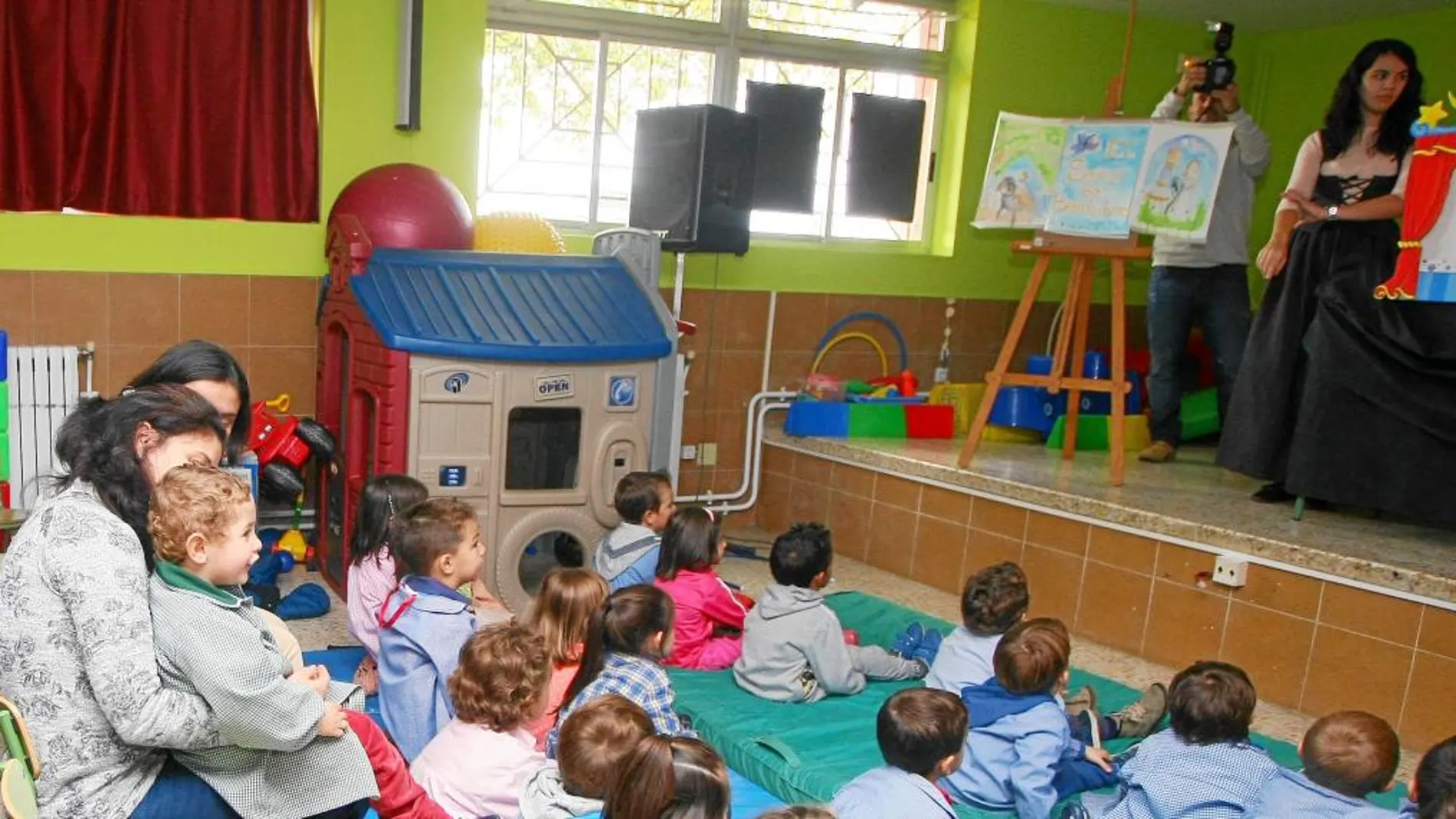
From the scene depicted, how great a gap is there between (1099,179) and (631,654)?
126 inches

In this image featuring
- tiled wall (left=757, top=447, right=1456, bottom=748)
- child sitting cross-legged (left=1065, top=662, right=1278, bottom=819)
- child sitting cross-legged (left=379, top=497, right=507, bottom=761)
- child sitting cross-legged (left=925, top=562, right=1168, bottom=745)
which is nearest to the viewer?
child sitting cross-legged (left=1065, top=662, right=1278, bottom=819)

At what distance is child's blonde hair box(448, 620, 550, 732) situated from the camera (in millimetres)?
2418

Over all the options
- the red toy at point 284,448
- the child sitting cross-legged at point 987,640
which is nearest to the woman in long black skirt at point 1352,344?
the child sitting cross-legged at point 987,640

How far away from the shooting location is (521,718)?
2471mm

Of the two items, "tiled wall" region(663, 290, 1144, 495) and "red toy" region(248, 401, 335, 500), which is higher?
"tiled wall" region(663, 290, 1144, 495)

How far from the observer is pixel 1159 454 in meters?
5.68

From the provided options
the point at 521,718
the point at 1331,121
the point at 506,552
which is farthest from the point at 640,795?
the point at 1331,121

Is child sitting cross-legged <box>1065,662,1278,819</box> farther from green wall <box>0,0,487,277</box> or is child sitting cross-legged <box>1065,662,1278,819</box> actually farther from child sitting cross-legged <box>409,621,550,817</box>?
green wall <box>0,0,487,277</box>

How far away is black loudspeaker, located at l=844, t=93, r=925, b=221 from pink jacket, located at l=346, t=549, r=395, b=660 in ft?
12.1

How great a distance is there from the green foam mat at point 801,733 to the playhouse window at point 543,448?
1.11 m

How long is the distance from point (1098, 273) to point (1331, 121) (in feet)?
8.25

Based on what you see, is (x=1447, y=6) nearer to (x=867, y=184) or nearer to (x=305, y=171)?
(x=867, y=184)

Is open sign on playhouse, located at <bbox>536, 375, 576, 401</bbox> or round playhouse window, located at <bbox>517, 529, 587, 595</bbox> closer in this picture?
open sign on playhouse, located at <bbox>536, 375, 576, 401</bbox>

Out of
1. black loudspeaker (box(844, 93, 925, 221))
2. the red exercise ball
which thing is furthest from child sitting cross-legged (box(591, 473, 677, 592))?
black loudspeaker (box(844, 93, 925, 221))
